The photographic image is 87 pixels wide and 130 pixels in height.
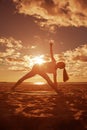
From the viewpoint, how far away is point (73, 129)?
7801 millimetres

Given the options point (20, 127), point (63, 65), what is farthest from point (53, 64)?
point (20, 127)

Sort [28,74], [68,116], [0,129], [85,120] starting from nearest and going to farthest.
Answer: [0,129]
[85,120]
[68,116]
[28,74]

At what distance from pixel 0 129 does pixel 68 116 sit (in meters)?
2.87

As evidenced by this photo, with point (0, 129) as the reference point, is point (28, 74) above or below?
above

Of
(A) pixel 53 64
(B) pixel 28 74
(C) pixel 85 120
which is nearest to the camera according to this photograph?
(C) pixel 85 120

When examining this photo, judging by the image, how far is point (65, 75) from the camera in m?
17.7

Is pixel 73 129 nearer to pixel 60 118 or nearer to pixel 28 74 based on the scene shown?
pixel 60 118

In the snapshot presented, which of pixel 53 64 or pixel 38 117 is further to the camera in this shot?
pixel 53 64

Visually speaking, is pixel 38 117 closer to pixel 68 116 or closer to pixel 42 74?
pixel 68 116

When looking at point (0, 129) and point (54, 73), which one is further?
point (54, 73)

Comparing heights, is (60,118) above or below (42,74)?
below

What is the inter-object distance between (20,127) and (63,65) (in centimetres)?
954

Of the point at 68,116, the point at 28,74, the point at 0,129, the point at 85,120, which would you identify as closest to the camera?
the point at 0,129

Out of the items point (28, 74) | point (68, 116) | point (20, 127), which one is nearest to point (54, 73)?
point (28, 74)
